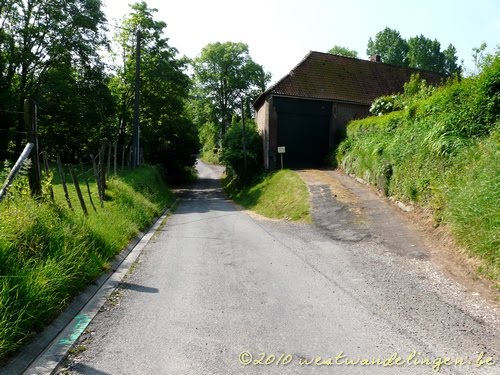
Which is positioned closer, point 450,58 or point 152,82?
point 152,82

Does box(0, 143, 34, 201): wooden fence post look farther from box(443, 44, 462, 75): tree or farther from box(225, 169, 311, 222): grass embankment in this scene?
box(443, 44, 462, 75): tree

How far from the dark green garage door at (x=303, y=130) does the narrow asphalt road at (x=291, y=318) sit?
16.6 meters

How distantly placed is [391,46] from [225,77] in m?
30.8

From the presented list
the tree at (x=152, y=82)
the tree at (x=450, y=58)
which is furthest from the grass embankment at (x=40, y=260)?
the tree at (x=450, y=58)

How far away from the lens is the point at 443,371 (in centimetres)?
322

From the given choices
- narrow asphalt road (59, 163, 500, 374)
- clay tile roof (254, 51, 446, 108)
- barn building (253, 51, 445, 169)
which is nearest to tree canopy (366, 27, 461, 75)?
clay tile roof (254, 51, 446, 108)

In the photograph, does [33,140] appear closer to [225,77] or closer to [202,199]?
[202,199]

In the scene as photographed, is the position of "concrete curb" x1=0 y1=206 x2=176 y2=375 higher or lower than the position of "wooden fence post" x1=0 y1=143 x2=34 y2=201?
lower

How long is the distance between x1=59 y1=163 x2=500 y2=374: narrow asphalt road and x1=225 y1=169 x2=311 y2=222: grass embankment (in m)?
5.44

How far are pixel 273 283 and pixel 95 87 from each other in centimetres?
2460

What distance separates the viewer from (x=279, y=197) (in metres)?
16.9

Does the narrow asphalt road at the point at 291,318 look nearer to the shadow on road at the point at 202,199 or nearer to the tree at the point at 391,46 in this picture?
the shadow on road at the point at 202,199

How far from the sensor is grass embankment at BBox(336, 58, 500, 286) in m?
5.95

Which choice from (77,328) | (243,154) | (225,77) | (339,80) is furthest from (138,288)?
(225,77)
